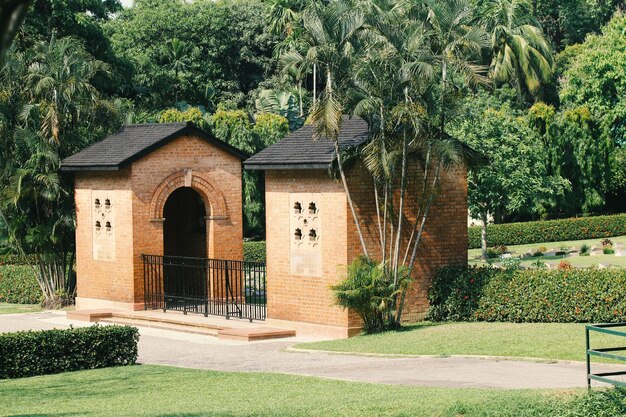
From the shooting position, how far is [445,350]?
739 inches

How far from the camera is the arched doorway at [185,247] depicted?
28.5 meters

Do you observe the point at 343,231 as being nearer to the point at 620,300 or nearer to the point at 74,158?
the point at 620,300

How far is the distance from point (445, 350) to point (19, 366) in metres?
7.50

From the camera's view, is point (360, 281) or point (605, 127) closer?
point (360, 281)

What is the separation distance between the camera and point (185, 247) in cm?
3028

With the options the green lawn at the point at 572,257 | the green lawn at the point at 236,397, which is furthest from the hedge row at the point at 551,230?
the green lawn at the point at 236,397

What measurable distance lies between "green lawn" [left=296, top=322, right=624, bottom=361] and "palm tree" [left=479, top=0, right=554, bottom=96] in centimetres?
3780

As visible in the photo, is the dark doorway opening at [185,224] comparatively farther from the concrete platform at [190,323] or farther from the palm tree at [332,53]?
the palm tree at [332,53]

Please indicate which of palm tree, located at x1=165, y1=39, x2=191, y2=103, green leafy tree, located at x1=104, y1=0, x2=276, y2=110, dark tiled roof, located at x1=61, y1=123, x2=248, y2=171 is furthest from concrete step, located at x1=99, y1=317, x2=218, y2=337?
green leafy tree, located at x1=104, y1=0, x2=276, y2=110

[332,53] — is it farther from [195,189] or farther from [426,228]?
[195,189]

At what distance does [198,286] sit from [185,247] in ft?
5.26

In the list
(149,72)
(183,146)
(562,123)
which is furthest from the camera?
(149,72)

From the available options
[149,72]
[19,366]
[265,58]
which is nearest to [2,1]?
[19,366]

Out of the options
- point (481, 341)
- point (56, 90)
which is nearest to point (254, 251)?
point (56, 90)
